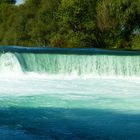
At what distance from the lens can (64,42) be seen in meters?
41.1

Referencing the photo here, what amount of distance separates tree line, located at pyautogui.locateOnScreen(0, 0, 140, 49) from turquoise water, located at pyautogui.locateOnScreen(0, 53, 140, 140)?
16.4m

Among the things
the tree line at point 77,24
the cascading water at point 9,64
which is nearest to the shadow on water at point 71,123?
the cascading water at point 9,64

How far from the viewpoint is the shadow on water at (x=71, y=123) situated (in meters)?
10.5

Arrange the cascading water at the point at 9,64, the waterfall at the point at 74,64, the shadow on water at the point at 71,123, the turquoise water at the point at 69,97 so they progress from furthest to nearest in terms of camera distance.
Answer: the waterfall at the point at 74,64 → the cascading water at the point at 9,64 → the turquoise water at the point at 69,97 → the shadow on water at the point at 71,123

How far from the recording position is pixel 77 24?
42.0 meters

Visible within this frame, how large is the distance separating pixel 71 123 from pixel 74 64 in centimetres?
1099

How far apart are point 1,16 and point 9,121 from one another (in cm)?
3854

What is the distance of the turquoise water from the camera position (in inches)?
431

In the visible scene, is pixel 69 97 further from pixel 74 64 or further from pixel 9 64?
pixel 9 64

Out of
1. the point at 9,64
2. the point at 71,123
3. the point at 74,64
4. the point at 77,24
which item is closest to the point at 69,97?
the point at 71,123

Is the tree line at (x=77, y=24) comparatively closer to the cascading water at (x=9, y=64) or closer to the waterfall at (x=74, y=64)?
the waterfall at (x=74, y=64)

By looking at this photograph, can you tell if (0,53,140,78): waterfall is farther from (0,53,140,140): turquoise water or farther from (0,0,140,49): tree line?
(0,0,140,49): tree line

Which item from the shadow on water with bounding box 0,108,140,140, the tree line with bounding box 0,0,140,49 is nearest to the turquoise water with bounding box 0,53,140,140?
the shadow on water with bounding box 0,108,140,140

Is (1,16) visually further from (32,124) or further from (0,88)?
(32,124)
